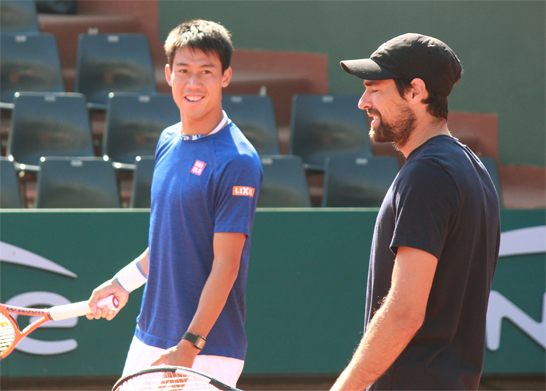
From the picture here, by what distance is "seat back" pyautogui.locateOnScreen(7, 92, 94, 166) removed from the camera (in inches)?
237

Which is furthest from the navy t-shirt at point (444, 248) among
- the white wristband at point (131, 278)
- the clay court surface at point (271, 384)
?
the clay court surface at point (271, 384)

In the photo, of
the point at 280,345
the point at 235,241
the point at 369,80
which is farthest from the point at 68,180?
the point at 369,80

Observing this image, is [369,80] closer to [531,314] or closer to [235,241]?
[235,241]

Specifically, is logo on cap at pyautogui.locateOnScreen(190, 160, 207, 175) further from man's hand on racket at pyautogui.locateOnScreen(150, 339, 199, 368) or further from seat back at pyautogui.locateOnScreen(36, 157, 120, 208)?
seat back at pyautogui.locateOnScreen(36, 157, 120, 208)

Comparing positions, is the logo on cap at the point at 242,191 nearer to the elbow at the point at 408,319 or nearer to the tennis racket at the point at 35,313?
the tennis racket at the point at 35,313

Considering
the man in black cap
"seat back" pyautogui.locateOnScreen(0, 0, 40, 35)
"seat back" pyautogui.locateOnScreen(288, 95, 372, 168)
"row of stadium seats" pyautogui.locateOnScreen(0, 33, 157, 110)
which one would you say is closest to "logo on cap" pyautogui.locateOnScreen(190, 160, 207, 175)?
the man in black cap

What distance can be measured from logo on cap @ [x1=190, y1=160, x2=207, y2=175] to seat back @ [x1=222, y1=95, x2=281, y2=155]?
397 cm

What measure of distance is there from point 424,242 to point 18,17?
761cm

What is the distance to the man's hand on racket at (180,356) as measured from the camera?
206 centimetres

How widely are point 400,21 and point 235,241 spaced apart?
562cm

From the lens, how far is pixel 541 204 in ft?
19.7

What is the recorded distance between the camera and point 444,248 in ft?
5.45

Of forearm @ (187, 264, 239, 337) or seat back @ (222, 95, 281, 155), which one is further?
seat back @ (222, 95, 281, 155)

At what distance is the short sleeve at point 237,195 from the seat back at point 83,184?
3.02 m
